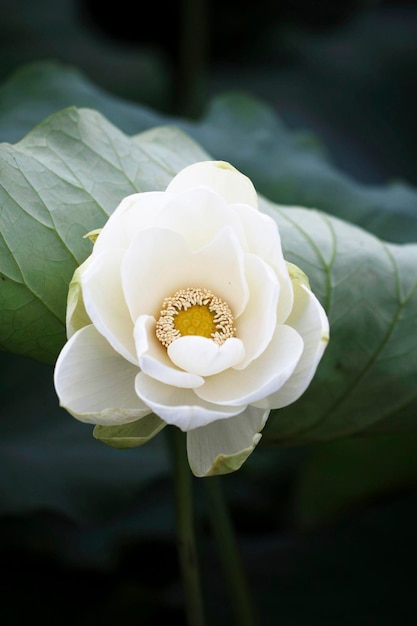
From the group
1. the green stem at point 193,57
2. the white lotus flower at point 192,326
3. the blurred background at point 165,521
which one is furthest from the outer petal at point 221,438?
the green stem at point 193,57

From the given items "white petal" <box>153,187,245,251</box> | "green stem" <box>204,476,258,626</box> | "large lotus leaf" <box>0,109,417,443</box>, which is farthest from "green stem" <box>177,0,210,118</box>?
"white petal" <box>153,187,245,251</box>

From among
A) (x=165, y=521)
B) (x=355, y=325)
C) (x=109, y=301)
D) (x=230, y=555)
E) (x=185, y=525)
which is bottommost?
(x=165, y=521)

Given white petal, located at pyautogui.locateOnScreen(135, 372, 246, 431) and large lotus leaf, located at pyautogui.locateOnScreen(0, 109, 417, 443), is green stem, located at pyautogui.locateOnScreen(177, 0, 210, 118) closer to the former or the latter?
large lotus leaf, located at pyautogui.locateOnScreen(0, 109, 417, 443)

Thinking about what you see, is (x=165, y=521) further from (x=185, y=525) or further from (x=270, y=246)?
(x=270, y=246)

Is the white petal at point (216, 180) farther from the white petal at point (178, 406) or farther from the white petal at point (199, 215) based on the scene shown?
the white petal at point (178, 406)

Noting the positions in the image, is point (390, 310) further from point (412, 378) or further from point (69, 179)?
point (69, 179)

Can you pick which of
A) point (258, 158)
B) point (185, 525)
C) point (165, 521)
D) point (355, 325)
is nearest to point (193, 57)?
point (258, 158)
